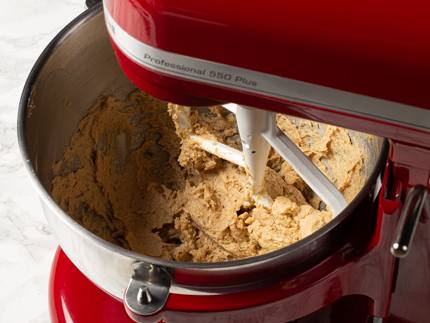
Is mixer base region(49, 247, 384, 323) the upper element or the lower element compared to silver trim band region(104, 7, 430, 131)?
lower

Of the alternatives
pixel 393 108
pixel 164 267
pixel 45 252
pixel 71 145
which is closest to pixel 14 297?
pixel 45 252

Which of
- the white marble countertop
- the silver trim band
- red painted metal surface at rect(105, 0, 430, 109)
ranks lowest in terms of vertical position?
the white marble countertop

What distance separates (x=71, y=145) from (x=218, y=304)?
43 cm

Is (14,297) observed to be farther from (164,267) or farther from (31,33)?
(31,33)

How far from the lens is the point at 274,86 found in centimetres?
43

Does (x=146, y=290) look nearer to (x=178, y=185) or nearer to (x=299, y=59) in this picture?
(x=299, y=59)

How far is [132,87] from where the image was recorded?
38.6 inches

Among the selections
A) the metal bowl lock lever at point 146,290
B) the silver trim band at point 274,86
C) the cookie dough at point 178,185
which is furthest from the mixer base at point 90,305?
the silver trim band at point 274,86

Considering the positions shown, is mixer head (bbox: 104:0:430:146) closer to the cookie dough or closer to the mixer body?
the mixer body

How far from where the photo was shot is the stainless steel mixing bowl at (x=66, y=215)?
56cm

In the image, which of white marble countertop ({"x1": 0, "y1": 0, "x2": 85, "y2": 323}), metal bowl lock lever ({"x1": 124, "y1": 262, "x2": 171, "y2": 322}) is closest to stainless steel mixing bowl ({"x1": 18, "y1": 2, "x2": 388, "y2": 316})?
metal bowl lock lever ({"x1": 124, "y1": 262, "x2": 171, "y2": 322})

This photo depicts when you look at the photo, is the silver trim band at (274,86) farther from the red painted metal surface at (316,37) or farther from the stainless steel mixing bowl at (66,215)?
the stainless steel mixing bowl at (66,215)

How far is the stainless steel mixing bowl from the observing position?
0.56 metres

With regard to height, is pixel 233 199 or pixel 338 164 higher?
pixel 338 164
